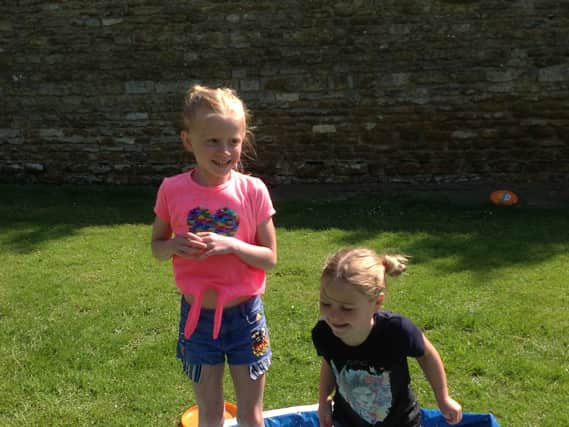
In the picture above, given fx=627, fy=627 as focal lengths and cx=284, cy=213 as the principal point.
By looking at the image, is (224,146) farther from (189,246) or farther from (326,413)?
(326,413)

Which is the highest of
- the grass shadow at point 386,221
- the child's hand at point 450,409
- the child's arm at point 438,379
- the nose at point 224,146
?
the nose at point 224,146

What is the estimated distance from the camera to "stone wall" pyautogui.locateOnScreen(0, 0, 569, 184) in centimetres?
809

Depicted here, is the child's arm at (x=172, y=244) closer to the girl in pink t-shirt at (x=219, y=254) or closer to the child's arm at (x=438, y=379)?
the girl in pink t-shirt at (x=219, y=254)

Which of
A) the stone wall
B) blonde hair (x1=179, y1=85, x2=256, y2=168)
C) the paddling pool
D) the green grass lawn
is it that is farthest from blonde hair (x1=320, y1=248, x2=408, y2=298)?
the stone wall

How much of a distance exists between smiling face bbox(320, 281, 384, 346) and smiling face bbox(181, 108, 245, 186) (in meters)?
0.59

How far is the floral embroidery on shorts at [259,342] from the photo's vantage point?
2480 mm

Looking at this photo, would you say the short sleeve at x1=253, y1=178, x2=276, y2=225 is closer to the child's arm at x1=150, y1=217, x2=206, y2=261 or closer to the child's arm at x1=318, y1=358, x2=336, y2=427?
the child's arm at x1=150, y1=217, x2=206, y2=261

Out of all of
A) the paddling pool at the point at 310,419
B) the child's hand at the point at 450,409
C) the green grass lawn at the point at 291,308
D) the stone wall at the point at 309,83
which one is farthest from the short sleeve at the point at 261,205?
the stone wall at the point at 309,83

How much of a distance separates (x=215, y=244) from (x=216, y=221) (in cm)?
15

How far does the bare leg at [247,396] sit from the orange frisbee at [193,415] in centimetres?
65

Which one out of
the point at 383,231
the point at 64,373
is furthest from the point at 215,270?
the point at 383,231

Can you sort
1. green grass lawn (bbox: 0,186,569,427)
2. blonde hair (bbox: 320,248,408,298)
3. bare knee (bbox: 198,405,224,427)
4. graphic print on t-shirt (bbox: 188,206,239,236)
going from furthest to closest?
green grass lawn (bbox: 0,186,569,427), bare knee (bbox: 198,405,224,427), graphic print on t-shirt (bbox: 188,206,239,236), blonde hair (bbox: 320,248,408,298)

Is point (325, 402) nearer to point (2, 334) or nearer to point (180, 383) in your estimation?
point (180, 383)

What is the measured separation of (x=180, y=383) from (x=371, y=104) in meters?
5.68
